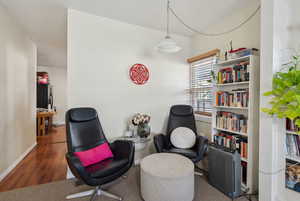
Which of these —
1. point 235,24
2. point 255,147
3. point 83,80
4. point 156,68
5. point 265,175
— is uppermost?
point 235,24

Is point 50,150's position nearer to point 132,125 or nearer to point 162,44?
point 132,125

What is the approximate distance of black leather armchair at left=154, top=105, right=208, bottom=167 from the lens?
7.60ft

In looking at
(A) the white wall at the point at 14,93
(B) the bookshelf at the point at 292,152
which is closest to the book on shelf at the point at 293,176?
(B) the bookshelf at the point at 292,152

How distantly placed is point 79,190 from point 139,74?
82.1 inches

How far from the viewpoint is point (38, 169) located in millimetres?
2746

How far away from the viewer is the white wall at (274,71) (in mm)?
1655

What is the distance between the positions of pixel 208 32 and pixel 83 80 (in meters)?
2.51

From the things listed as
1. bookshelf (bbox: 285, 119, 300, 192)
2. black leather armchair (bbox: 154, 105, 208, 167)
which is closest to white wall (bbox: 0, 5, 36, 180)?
black leather armchair (bbox: 154, 105, 208, 167)

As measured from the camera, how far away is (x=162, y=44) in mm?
2213

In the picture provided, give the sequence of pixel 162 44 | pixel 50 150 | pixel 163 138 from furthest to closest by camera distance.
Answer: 1. pixel 50 150
2. pixel 163 138
3. pixel 162 44

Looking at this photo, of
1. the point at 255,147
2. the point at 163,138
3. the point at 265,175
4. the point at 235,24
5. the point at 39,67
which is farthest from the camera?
the point at 39,67

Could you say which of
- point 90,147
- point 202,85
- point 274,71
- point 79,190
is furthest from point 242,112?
point 79,190

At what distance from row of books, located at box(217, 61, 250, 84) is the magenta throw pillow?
2.02m

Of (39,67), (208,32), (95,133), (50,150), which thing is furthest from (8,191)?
(39,67)
